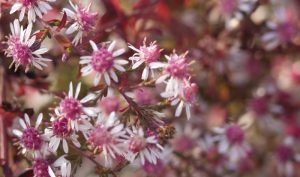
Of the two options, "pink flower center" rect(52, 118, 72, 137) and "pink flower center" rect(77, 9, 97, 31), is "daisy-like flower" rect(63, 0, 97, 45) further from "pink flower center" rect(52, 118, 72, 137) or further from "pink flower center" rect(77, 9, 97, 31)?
"pink flower center" rect(52, 118, 72, 137)

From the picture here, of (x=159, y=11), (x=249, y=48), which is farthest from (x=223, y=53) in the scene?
(x=159, y=11)

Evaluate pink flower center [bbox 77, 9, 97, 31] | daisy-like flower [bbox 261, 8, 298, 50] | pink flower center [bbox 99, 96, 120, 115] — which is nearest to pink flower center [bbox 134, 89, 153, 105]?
pink flower center [bbox 99, 96, 120, 115]

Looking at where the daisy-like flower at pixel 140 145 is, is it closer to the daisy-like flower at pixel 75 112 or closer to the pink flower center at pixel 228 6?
the daisy-like flower at pixel 75 112

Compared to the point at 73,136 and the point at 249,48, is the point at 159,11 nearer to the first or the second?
the point at 249,48

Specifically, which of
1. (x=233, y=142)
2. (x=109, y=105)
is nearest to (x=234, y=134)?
(x=233, y=142)

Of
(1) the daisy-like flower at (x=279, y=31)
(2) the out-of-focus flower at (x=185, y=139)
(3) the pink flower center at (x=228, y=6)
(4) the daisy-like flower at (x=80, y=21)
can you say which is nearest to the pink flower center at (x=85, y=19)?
(4) the daisy-like flower at (x=80, y=21)

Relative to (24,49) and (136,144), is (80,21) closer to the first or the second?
(24,49)
